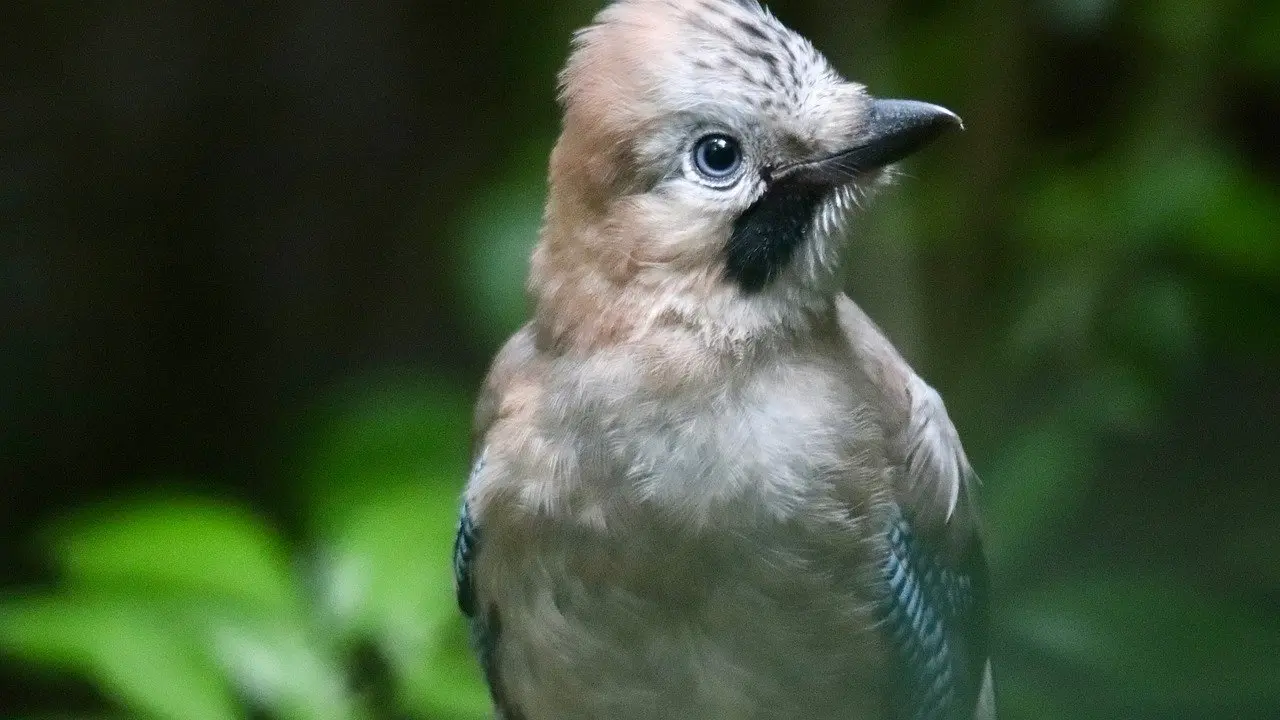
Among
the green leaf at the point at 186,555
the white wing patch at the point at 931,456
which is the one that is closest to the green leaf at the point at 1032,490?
the white wing patch at the point at 931,456

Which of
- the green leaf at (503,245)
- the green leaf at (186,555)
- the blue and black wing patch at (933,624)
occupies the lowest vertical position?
the blue and black wing patch at (933,624)

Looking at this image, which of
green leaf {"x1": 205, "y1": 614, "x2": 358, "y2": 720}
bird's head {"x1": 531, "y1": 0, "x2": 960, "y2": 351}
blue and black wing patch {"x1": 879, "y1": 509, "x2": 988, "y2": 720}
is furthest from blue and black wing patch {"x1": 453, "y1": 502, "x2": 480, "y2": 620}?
blue and black wing patch {"x1": 879, "y1": 509, "x2": 988, "y2": 720}

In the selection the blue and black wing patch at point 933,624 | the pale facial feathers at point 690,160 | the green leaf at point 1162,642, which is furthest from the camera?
the blue and black wing patch at point 933,624

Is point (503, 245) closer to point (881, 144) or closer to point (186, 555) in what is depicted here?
point (186, 555)

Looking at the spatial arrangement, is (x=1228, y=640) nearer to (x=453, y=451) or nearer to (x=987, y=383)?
(x=987, y=383)

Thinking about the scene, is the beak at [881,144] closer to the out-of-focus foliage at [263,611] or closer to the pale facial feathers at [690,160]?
the pale facial feathers at [690,160]

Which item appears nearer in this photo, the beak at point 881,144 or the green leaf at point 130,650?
→ the beak at point 881,144

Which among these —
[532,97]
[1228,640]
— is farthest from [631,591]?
[532,97]

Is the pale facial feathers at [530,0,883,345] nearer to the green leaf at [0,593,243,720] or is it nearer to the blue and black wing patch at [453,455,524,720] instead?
the blue and black wing patch at [453,455,524,720]
